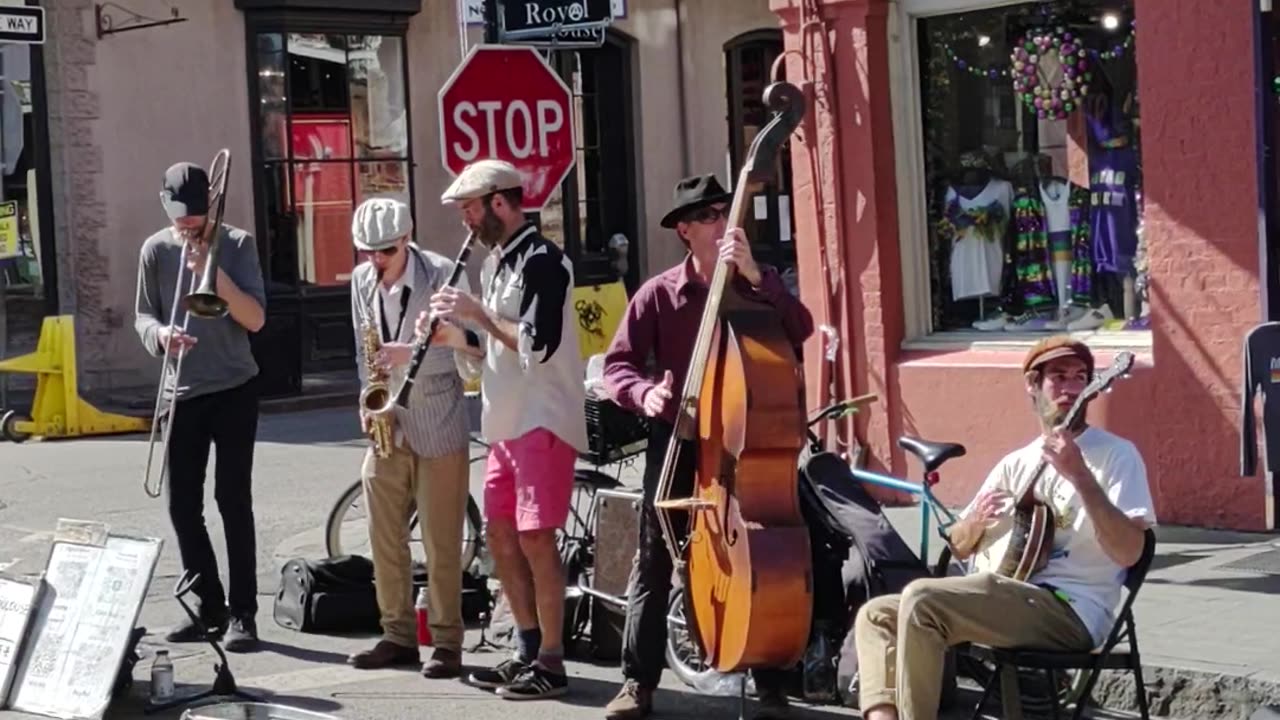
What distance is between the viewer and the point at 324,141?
2025 cm

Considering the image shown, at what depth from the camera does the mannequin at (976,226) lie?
10656 millimetres

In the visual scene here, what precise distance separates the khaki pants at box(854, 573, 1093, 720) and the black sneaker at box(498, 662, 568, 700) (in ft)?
6.17

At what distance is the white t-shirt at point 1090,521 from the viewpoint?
575 centimetres

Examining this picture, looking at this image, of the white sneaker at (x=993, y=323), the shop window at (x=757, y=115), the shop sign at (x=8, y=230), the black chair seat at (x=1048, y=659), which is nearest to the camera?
the black chair seat at (x=1048, y=659)

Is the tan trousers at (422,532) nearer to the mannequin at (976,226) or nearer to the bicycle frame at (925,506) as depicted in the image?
the bicycle frame at (925,506)

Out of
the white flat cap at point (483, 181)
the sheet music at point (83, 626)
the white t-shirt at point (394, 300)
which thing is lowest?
the sheet music at point (83, 626)

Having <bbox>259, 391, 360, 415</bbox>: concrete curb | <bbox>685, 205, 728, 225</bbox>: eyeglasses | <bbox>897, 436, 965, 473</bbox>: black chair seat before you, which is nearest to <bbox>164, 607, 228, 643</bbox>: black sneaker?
<bbox>685, 205, 728, 225</bbox>: eyeglasses

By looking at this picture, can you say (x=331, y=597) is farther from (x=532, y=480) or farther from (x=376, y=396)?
(x=532, y=480)

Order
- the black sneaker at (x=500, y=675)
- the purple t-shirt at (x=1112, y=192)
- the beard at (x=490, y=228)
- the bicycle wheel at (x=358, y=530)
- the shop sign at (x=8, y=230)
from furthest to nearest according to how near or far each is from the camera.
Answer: the shop sign at (x=8, y=230), the purple t-shirt at (x=1112, y=192), the bicycle wheel at (x=358, y=530), the black sneaker at (x=500, y=675), the beard at (x=490, y=228)

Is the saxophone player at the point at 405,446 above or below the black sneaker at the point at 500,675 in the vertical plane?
above

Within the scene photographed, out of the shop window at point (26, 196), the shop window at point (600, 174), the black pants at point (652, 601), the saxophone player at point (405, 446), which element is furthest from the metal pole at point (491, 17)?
the shop window at point (600, 174)

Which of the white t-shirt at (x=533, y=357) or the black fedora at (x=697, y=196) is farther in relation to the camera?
the white t-shirt at (x=533, y=357)

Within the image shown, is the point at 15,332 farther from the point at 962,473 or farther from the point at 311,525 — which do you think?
the point at 962,473

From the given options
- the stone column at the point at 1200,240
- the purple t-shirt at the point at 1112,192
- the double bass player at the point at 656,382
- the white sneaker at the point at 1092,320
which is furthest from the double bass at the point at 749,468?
the white sneaker at the point at 1092,320
